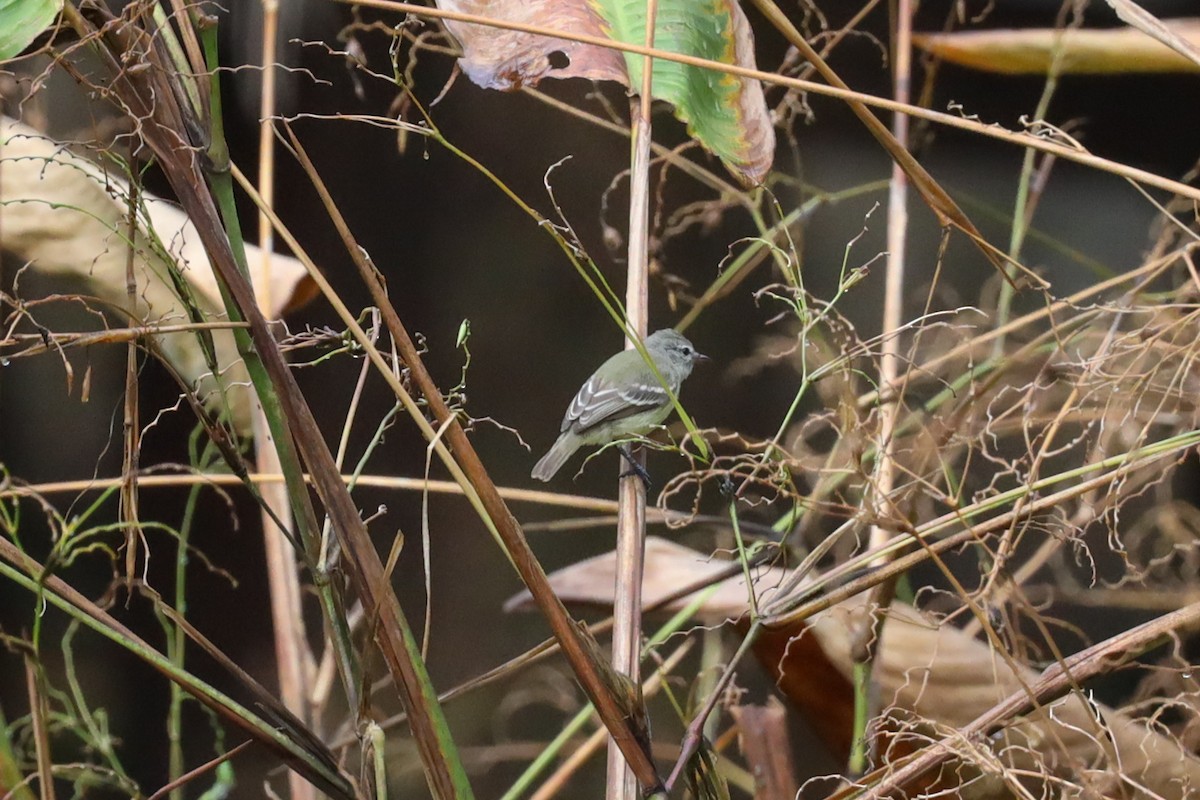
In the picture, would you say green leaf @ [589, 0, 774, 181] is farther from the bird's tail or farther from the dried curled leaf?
the bird's tail

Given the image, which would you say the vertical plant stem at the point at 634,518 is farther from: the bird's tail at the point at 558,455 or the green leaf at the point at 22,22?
the bird's tail at the point at 558,455

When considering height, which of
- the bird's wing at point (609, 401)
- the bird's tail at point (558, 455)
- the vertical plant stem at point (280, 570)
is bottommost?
the bird's tail at point (558, 455)

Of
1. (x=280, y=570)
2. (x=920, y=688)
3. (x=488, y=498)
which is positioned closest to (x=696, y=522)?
(x=920, y=688)

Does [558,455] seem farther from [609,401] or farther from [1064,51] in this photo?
[1064,51]

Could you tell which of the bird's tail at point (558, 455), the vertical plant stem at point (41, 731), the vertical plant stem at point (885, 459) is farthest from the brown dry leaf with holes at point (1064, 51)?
the vertical plant stem at point (41, 731)

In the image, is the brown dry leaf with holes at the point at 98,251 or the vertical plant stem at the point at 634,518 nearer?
the vertical plant stem at the point at 634,518

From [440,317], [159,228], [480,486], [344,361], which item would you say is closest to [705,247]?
[440,317]

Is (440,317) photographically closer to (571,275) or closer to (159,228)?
(571,275)
